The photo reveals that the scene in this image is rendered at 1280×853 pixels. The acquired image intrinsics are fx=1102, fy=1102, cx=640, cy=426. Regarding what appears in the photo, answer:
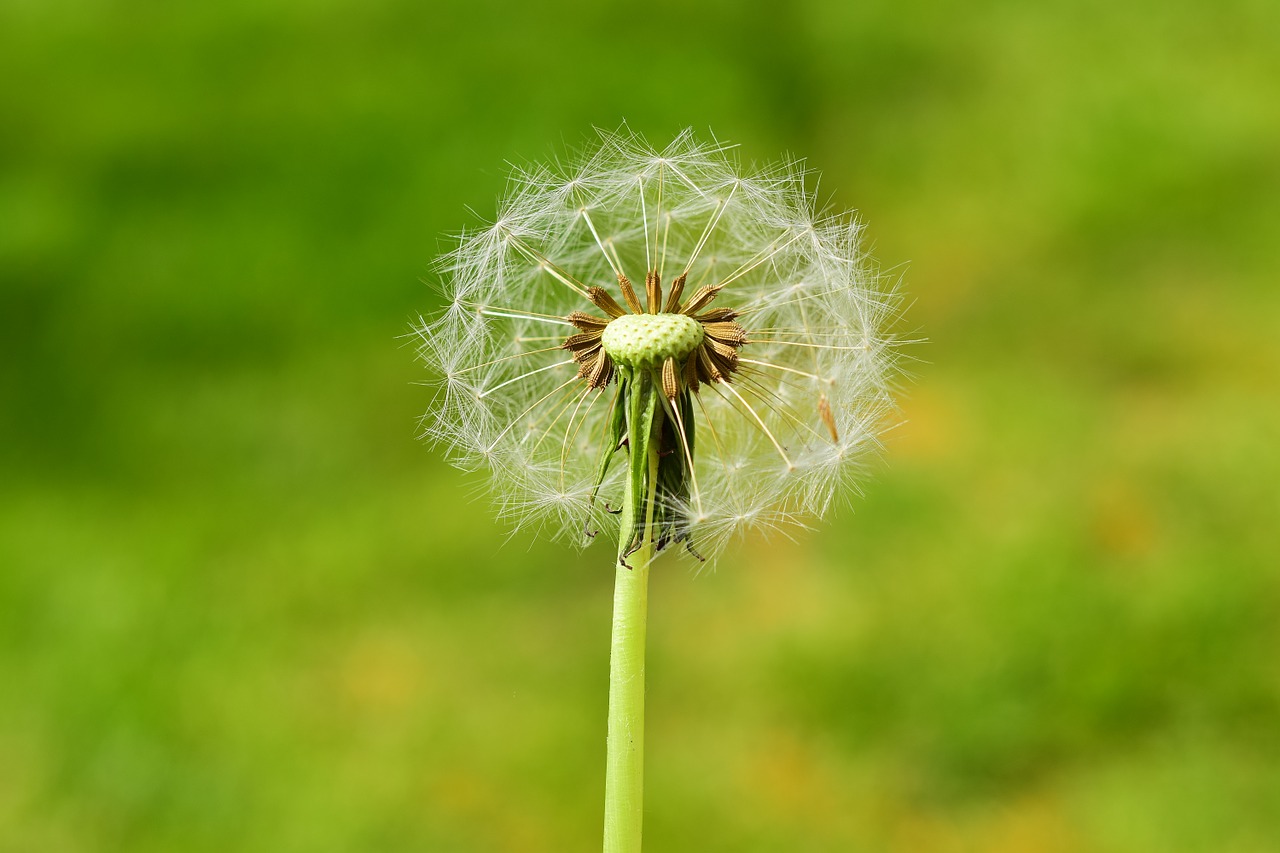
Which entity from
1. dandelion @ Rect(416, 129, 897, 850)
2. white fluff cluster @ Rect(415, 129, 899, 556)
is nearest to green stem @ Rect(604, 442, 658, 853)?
dandelion @ Rect(416, 129, 897, 850)

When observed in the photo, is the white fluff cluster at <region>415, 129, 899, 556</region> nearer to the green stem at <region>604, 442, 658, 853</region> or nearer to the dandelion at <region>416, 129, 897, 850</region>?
the dandelion at <region>416, 129, 897, 850</region>

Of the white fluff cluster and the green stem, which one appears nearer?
the green stem

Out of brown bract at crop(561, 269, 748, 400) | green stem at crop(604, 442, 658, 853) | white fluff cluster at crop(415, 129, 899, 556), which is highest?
white fluff cluster at crop(415, 129, 899, 556)

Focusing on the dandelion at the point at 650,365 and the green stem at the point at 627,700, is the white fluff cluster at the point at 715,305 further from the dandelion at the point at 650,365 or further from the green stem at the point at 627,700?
the green stem at the point at 627,700

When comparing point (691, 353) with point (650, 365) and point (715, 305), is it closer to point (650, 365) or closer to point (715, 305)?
point (650, 365)

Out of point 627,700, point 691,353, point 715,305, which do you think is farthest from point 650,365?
point 715,305

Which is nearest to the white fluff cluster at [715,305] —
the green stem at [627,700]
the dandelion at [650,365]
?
the dandelion at [650,365]
